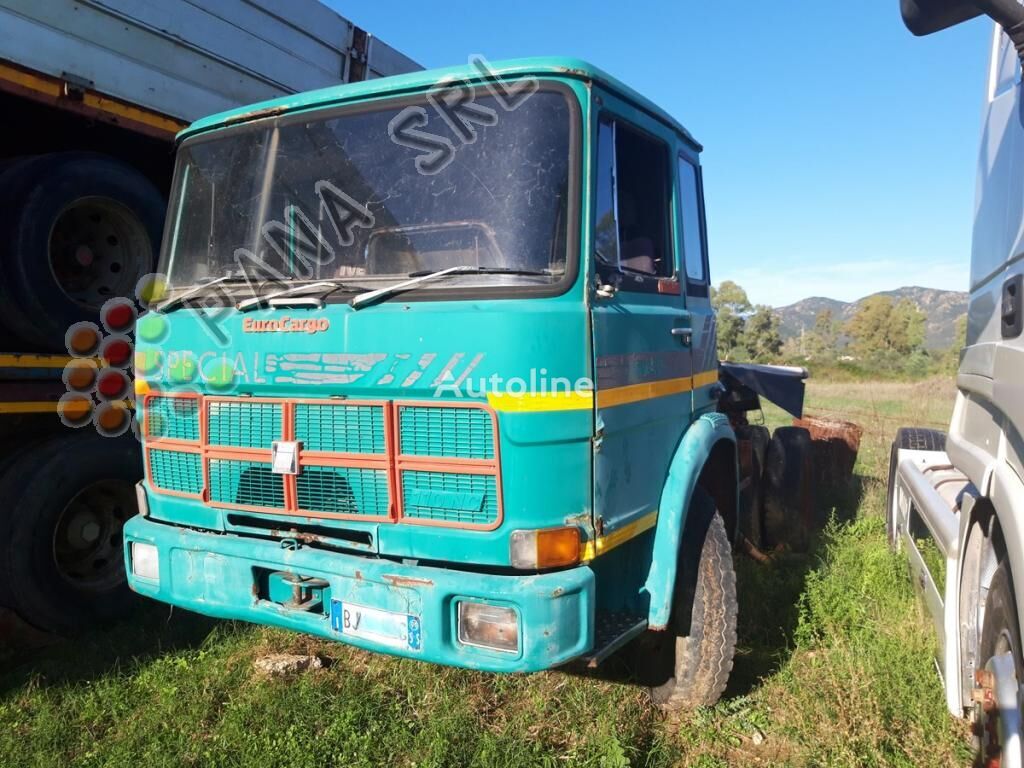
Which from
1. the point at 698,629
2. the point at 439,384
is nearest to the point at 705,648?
the point at 698,629

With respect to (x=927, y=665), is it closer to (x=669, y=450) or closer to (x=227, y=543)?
(x=669, y=450)

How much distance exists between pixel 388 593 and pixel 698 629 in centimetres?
143

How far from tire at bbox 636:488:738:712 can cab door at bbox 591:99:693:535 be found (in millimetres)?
440

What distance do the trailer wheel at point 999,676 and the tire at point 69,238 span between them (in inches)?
166

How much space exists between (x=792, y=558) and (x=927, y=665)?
71.1 inches

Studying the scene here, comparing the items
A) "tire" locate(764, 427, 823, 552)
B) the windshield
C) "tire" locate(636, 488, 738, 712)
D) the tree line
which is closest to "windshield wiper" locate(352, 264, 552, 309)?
the windshield

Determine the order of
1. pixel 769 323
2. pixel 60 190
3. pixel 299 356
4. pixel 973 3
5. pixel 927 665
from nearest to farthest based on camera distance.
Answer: pixel 973 3 < pixel 299 356 < pixel 927 665 < pixel 60 190 < pixel 769 323

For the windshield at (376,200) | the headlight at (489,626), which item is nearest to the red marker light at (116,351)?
the windshield at (376,200)

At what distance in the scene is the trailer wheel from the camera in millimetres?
1955

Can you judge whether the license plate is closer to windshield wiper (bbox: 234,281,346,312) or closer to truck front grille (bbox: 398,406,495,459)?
truck front grille (bbox: 398,406,495,459)

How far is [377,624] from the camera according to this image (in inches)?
104

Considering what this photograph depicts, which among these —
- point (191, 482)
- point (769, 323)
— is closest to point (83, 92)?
point (191, 482)

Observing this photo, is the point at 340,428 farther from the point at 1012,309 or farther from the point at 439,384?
the point at 1012,309

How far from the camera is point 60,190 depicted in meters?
3.90
